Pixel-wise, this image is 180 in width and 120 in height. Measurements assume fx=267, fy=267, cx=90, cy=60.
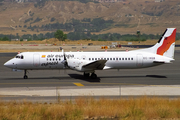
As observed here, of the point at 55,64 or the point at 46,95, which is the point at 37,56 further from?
the point at 46,95

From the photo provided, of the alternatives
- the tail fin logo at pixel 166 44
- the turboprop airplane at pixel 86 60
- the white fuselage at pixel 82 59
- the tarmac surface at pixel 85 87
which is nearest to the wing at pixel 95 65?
the turboprop airplane at pixel 86 60

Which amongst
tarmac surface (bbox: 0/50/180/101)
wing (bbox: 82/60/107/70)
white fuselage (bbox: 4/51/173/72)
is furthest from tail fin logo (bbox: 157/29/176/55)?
wing (bbox: 82/60/107/70)

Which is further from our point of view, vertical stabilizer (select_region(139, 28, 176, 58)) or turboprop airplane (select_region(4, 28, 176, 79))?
vertical stabilizer (select_region(139, 28, 176, 58))

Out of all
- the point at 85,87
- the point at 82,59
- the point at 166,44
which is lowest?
the point at 85,87

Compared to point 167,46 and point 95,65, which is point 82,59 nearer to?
point 95,65

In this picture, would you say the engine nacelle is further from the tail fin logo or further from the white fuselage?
the tail fin logo

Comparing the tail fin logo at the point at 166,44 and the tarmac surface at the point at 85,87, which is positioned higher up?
the tail fin logo at the point at 166,44

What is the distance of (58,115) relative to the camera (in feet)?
50.3

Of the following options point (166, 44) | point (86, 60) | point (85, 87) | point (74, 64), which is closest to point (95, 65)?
point (86, 60)

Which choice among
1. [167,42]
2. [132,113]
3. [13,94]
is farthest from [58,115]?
[167,42]

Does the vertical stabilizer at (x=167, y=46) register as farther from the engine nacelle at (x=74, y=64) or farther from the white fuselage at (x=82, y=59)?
the engine nacelle at (x=74, y=64)

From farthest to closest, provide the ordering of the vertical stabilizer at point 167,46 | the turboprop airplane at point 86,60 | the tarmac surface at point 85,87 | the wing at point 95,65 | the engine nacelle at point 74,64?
the vertical stabilizer at point 167,46
the turboprop airplane at point 86,60
the engine nacelle at point 74,64
the wing at point 95,65
the tarmac surface at point 85,87

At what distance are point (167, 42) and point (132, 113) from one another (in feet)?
61.7

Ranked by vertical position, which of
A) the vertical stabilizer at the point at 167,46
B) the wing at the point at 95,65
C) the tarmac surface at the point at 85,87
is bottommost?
the tarmac surface at the point at 85,87
